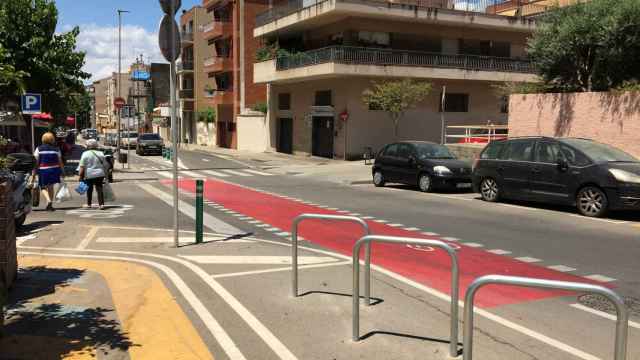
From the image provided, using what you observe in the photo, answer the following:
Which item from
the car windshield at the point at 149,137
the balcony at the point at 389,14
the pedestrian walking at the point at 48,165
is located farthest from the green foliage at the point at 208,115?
the pedestrian walking at the point at 48,165

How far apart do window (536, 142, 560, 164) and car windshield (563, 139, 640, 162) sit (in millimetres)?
284

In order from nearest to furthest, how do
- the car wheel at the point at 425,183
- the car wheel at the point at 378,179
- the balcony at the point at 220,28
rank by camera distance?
1. the car wheel at the point at 425,183
2. the car wheel at the point at 378,179
3. the balcony at the point at 220,28

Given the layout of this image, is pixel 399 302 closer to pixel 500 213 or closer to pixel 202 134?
pixel 500 213

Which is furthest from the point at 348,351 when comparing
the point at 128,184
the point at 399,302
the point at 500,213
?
the point at 128,184

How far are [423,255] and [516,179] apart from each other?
6.42 meters

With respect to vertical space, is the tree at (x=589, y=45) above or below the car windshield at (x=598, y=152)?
above

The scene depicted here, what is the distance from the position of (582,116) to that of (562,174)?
683 cm

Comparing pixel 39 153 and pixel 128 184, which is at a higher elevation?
pixel 39 153

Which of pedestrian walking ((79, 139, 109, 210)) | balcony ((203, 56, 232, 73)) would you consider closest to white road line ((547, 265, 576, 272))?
pedestrian walking ((79, 139, 109, 210))

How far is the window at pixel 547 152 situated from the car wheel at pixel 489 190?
4.94 ft

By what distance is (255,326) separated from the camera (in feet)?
17.5

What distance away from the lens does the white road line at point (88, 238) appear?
29.7 feet

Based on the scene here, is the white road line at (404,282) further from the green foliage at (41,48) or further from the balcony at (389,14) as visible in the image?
the balcony at (389,14)

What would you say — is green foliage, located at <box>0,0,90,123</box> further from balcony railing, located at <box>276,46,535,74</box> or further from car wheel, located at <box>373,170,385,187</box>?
car wheel, located at <box>373,170,385,187</box>
